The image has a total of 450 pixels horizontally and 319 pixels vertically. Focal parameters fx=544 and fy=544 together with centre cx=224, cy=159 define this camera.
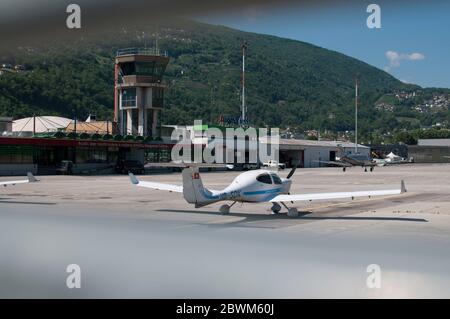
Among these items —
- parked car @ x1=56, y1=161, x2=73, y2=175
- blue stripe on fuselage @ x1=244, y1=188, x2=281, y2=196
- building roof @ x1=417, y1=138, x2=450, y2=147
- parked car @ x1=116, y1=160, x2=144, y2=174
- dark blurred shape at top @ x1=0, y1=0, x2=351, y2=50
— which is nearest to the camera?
dark blurred shape at top @ x1=0, y1=0, x2=351, y2=50

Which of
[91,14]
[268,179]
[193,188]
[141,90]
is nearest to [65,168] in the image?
[141,90]

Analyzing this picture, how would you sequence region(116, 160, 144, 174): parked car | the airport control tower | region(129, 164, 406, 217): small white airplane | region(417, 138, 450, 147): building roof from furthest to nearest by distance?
region(417, 138, 450, 147): building roof → the airport control tower → region(116, 160, 144, 174): parked car → region(129, 164, 406, 217): small white airplane

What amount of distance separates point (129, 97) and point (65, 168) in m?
19.8

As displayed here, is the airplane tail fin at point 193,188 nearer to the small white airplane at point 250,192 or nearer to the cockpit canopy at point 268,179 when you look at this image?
the small white airplane at point 250,192

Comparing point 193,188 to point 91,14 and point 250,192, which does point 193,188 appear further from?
point 91,14

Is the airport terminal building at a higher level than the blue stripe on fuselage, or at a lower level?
higher

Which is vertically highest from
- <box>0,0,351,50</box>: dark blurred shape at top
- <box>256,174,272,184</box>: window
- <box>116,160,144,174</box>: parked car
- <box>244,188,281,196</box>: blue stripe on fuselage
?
<box>0,0,351,50</box>: dark blurred shape at top

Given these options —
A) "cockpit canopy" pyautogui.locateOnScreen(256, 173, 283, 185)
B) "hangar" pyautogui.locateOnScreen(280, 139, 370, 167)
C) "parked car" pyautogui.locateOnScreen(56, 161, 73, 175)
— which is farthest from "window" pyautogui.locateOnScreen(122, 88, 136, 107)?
"cockpit canopy" pyautogui.locateOnScreen(256, 173, 283, 185)

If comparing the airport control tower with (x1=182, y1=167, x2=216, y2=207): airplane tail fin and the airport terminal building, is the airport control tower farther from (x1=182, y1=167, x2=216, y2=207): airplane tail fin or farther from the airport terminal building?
(x1=182, y1=167, x2=216, y2=207): airplane tail fin

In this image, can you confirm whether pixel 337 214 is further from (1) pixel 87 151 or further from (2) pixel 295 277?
(1) pixel 87 151

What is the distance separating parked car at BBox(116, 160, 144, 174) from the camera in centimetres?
5975

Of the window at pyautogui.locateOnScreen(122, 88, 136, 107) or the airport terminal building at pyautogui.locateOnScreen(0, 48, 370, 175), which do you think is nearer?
the airport terminal building at pyautogui.locateOnScreen(0, 48, 370, 175)

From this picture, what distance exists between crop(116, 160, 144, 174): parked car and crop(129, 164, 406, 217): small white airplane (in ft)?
136
